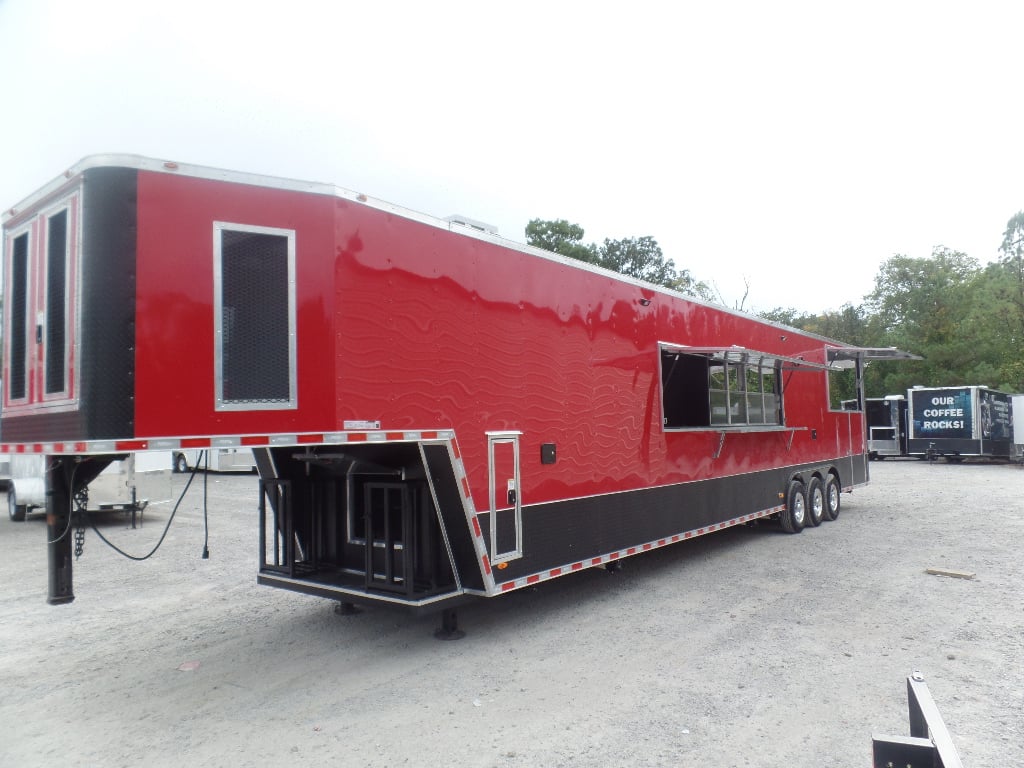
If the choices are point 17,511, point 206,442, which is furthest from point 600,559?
point 17,511

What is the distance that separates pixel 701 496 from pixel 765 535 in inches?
122

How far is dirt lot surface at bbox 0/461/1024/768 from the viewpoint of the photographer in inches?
164

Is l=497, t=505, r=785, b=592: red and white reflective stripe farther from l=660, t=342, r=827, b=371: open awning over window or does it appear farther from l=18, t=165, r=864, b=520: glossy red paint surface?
l=660, t=342, r=827, b=371: open awning over window

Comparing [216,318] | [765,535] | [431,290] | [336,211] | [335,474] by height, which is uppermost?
[336,211]

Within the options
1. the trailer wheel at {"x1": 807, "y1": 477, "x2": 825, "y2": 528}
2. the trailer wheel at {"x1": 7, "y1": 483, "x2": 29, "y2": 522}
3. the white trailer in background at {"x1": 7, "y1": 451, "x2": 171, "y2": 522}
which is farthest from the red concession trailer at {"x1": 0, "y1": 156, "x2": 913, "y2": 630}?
the trailer wheel at {"x1": 7, "y1": 483, "x2": 29, "y2": 522}

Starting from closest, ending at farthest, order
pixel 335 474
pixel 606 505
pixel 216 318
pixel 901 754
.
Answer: pixel 901 754
pixel 216 318
pixel 335 474
pixel 606 505

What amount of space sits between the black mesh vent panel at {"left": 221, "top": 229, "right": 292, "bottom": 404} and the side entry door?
195 cm

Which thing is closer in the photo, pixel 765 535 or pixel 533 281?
pixel 533 281

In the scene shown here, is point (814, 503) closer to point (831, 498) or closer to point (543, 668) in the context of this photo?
point (831, 498)

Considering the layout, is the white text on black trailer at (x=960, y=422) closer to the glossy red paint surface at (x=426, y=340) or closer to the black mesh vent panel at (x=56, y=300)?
the glossy red paint surface at (x=426, y=340)

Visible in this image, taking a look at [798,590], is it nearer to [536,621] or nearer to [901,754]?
[536,621]

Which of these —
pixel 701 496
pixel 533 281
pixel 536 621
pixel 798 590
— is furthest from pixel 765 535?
pixel 533 281

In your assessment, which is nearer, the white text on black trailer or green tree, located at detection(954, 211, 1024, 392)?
the white text on black trailer

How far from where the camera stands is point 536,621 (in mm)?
6688
